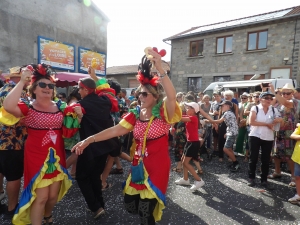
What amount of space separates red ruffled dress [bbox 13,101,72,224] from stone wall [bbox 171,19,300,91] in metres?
15.2

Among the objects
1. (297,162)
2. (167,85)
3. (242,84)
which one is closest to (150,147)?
(167,85)

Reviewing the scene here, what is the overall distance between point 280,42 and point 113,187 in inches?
572

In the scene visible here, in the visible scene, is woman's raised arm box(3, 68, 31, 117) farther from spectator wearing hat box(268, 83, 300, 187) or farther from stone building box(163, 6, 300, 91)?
stone building box(163, 6, 300, 91)

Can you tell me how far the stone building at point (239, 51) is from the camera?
14.1 meters

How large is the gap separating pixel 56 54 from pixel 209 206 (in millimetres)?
13514

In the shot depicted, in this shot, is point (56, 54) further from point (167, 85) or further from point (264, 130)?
point (167, 85)

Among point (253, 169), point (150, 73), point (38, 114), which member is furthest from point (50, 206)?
point (253, 169)

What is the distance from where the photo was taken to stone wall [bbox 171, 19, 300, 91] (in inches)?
558

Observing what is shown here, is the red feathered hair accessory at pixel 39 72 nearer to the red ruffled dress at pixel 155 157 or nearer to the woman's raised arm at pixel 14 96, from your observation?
the woman's raised arm at pixel 14 96

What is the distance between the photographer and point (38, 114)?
249 centimetres

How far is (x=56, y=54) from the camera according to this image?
14250 mm

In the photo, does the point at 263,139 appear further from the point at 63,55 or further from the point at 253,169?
the point at 63,55

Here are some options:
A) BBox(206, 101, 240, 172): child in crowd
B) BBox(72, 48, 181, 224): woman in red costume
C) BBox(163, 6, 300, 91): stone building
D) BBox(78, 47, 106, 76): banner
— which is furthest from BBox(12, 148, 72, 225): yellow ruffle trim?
BBox(163, 6, 300, 91): stone building

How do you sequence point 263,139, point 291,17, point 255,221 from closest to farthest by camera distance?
point 255,221 → point 263,139 → point 291,17
